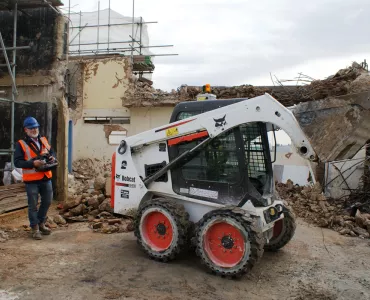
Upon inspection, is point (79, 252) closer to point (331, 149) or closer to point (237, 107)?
point (237, 107)

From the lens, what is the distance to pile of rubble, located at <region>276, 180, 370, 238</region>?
259 inches

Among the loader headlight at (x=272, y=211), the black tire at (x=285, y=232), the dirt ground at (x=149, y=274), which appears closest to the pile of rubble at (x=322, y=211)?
the dirt ground at (x=149, y=274)

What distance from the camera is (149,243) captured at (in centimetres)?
453

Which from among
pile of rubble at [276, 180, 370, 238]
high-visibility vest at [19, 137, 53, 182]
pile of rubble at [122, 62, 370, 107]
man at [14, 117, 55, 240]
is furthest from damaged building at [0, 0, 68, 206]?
pile of rubble at [276, 180, 370, 238]

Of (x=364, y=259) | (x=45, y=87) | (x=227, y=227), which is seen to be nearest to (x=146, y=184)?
(x=227, y=227)

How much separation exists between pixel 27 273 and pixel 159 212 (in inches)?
64.4

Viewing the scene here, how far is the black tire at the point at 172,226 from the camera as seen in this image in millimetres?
4203

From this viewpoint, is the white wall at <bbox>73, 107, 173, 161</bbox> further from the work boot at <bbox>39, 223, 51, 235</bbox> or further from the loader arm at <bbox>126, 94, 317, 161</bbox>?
the loader arm at <bbox>126, 94, 317, 161</bbox>

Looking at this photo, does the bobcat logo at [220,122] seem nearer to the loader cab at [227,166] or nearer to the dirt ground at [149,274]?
the loader cab at [227,166]

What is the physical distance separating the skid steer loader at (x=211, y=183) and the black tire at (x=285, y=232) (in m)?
0.01

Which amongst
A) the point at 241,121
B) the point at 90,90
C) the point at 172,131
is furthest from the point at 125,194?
the point at 90,90

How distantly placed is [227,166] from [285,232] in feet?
4.71

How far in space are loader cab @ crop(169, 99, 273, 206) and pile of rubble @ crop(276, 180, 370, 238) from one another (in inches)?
117

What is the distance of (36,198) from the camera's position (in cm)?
533
